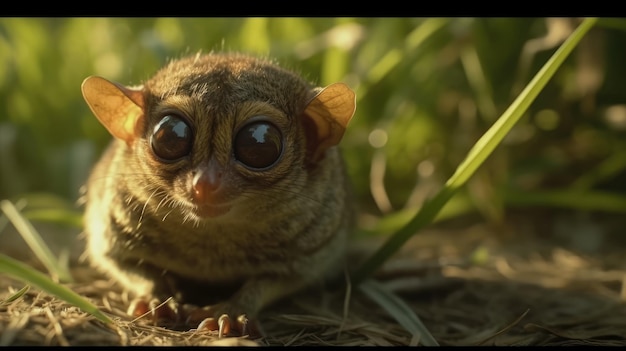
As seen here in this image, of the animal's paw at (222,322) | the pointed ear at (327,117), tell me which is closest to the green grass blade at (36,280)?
the animal's paw at (222,322)

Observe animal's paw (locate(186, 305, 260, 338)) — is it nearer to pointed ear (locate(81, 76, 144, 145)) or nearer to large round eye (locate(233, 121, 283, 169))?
large round eye (locate(233, 121, 283, 169))

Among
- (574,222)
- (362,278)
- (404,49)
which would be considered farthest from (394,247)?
(574,222)

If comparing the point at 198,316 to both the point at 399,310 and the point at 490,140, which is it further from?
the point at 490,140

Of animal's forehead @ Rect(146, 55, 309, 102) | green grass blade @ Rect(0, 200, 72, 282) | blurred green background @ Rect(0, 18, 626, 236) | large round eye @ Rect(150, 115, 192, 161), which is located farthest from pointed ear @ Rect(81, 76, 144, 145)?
blurred green background @ Rect(0, 18, 626, 236)

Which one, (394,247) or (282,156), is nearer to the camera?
(282,156)

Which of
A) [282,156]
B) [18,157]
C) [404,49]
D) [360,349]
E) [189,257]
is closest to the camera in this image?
[360,349]

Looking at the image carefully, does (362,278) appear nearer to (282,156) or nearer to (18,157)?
(282,156)
